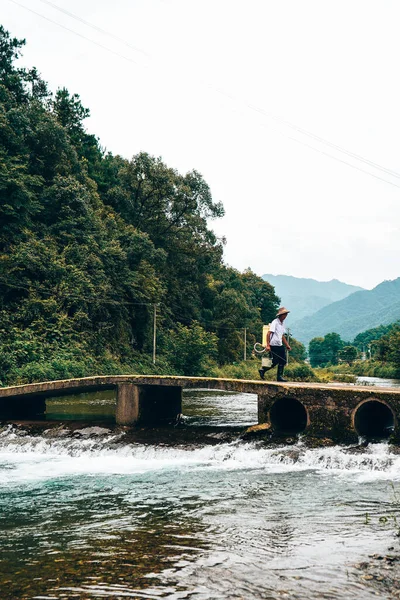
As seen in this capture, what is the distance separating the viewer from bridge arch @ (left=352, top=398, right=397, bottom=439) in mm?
12664

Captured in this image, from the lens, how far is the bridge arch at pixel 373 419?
12664mm

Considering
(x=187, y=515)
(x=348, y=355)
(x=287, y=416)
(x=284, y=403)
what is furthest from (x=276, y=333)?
(x=348, y=355)

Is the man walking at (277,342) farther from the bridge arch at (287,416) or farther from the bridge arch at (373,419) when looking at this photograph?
the bridge arch at (373,419)

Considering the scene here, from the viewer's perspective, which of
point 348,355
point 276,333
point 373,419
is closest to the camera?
point 373,419

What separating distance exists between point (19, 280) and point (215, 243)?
28.6 metres

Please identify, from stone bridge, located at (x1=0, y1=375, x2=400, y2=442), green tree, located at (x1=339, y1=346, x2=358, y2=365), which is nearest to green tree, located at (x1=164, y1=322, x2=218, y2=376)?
stone bridge, located at (x1=0, y1=375, x2=400, y2=442)

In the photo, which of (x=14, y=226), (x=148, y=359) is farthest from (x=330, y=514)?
(x=148, y=359)

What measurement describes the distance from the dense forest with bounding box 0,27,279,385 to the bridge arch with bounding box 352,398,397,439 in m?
18.3

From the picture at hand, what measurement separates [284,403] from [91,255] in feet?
88.5

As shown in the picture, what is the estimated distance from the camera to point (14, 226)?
3681 cm

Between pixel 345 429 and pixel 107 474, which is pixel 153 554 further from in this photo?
pixel 345 429

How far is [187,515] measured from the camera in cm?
865

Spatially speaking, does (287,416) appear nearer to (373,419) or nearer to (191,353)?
(373,419)

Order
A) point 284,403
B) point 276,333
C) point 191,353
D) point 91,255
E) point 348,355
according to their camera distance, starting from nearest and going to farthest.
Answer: point 276,333
point 284,403
point 91,255
point 191,353
point 348,355
